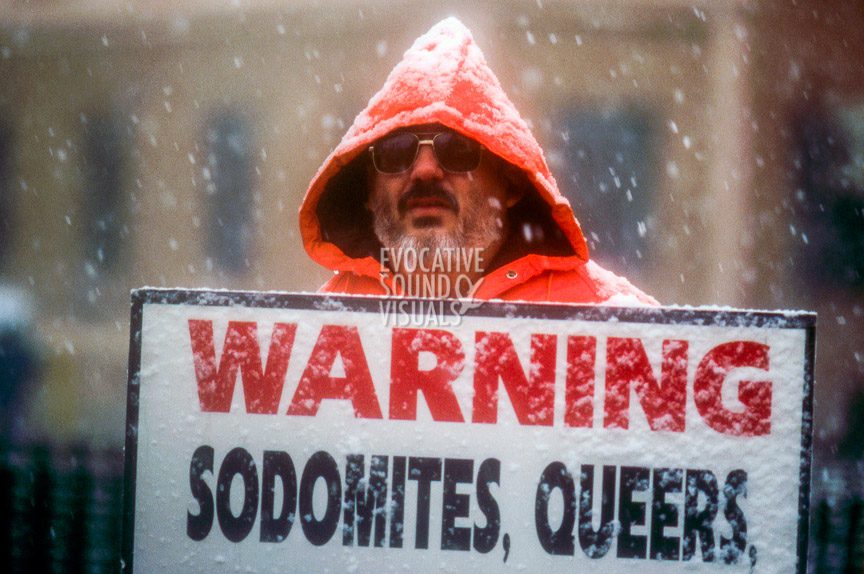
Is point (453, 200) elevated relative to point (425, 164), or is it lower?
lower

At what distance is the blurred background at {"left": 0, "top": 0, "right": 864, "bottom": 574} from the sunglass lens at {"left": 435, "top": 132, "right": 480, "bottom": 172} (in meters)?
4.64

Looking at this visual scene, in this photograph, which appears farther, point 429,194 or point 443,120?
point 429,194

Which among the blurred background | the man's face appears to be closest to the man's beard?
the man's face

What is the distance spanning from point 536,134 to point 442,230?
16.9 feet

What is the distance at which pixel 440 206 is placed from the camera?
2564mm

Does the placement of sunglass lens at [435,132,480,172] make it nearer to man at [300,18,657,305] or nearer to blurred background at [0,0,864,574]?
man at [300,18,657,305]

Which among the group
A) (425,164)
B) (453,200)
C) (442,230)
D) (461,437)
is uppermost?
(425,164)

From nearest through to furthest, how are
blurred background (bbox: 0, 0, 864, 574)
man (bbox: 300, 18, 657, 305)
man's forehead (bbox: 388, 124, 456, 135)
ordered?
man (bbox: 300, 18, 657, 305) < man's forehead (bbox: 388, 124, 456, 135) < blurred background (bbox: 0, 0, 864, 574)

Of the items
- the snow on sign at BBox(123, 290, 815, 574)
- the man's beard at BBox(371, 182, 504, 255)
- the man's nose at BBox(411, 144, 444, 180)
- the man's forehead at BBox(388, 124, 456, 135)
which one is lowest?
the snow on sign at BBox(123, 290, 815, 574)

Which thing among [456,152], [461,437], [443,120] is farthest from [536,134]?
[461,437]

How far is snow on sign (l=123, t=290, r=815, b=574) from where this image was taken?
1472 millimetres

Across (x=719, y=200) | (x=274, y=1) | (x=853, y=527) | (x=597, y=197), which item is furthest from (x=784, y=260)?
(x=274, y=1)

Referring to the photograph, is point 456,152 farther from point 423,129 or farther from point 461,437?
point 461,437

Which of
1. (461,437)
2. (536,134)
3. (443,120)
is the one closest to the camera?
(461,437)
